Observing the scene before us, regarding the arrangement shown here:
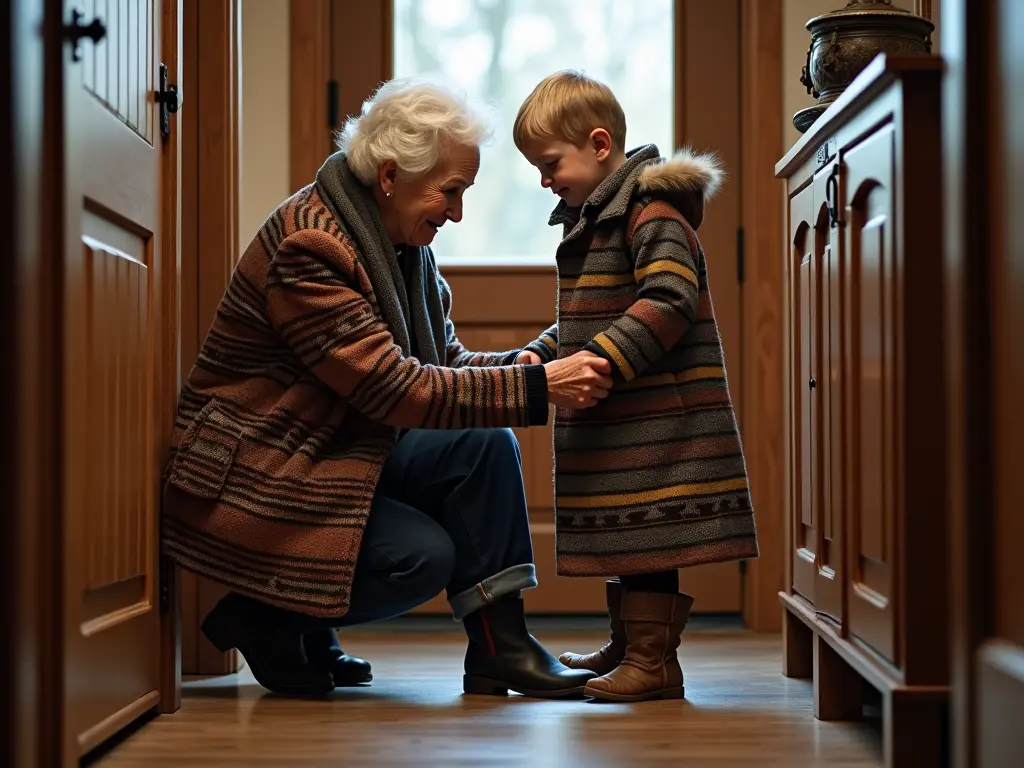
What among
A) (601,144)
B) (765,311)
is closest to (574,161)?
(601,144)

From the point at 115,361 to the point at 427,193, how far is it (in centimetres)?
59

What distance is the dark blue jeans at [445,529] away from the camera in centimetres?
192

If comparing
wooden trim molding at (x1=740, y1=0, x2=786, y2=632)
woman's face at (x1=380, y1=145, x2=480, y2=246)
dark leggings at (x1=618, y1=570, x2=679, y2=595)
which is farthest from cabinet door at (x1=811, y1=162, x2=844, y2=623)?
wooden trim molding at (x1=740, y1=0, x2=786, y2=632)

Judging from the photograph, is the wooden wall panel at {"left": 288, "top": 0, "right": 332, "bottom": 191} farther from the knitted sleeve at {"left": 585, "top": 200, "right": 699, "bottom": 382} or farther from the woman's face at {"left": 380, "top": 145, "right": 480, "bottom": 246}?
the knitted sleeve at {"left": 585, "top": 200, "right": 699, "bottom": 382}

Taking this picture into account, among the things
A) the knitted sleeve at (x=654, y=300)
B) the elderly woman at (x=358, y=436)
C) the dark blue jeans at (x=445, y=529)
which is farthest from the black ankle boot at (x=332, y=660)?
the knitted sleeve at (x=654, y=300)

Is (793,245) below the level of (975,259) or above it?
above

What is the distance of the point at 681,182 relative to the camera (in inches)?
74.8

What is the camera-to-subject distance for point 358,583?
6.33 feet

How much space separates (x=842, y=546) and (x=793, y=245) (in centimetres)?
63

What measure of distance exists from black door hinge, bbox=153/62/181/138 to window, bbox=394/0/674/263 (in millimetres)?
1054

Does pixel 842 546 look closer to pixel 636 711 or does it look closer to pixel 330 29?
pixel 636 711

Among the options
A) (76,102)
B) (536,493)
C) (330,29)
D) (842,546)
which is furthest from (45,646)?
(330,29)

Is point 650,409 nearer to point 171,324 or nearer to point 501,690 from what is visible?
point 501,690

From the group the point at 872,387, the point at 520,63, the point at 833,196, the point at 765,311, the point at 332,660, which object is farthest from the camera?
the point at 520,63
